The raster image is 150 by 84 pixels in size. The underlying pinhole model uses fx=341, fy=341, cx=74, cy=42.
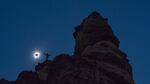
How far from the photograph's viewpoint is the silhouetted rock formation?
117 feet

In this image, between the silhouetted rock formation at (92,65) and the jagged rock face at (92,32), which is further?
the jagged rock face at (92,32)

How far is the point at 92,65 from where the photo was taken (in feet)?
122

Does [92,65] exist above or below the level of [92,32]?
below

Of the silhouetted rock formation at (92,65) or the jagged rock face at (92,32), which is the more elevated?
the jagged rock face at (92,32)

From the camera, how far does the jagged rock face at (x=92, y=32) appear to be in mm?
47719

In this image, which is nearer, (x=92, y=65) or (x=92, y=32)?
(x=92, y=65)

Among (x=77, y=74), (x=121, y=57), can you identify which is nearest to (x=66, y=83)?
(x=77, y=74)

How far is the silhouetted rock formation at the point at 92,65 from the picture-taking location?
117 ft

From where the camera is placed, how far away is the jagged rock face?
157 feet

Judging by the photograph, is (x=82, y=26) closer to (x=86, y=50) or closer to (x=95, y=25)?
(x=95, y=25)

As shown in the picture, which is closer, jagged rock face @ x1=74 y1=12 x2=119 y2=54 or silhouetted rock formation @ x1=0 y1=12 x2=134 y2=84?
silhouetted rock formation @ x1=0 y1=12 x2=134 y2=84

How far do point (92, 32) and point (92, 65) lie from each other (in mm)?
13038

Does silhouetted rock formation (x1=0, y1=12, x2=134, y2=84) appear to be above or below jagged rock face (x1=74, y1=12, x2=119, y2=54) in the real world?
below

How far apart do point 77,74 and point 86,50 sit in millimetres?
10390
